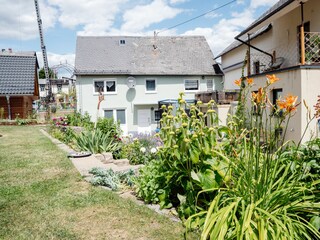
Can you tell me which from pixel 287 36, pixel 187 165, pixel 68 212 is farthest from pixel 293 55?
pixel 68 212

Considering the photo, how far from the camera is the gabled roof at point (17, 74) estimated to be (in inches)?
872

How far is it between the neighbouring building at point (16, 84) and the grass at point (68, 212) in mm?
18547

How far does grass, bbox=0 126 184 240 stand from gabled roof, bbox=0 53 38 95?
1904cm

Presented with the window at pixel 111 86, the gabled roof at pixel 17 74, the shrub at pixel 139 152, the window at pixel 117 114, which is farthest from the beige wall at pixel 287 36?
the gabled roof at pixel 17 74

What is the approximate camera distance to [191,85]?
24.6 meters

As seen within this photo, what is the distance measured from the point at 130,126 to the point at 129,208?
19.8m

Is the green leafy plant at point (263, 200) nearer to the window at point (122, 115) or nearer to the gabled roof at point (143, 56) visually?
the window at point (122, 115)

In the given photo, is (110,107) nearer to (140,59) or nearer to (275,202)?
(140,59)

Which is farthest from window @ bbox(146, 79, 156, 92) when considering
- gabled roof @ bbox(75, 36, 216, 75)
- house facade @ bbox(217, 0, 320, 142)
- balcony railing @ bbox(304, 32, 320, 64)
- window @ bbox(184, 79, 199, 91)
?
balcony railing @ bbox(304, 32, 320, 64)

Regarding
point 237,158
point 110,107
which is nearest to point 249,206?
point 237,158

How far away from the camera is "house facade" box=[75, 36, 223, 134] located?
74.3 ft

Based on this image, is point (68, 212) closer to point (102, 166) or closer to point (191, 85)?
point (102, 166)

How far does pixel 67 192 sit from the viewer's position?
4.24m

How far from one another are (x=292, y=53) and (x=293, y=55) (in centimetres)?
22
